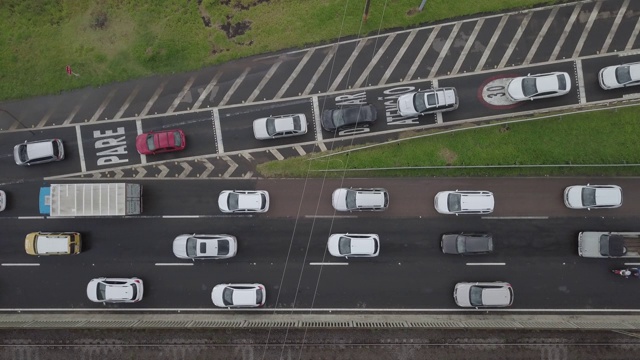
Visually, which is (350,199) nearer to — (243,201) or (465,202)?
(243,201)

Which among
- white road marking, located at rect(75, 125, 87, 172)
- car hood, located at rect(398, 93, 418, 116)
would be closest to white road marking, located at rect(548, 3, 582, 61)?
car hood, located at rect(398, 93, 418, 116)

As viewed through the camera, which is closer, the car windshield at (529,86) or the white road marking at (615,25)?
the car windshield at (529,86)

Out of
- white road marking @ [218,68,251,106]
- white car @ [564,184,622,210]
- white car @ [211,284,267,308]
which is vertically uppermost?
white road marking @ [218,68,251,106]

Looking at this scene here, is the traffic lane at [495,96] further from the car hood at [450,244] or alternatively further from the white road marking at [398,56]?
the car hood at [450,244]

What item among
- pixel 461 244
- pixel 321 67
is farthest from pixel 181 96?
pixel 461 244

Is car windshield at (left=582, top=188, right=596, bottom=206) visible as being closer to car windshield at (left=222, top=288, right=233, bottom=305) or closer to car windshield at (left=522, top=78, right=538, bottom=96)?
car windshield at (left=522, top=78, right=538, bottom=96)

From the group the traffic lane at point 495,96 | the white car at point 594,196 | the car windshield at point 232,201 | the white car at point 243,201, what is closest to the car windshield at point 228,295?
the white car at point 243,201
